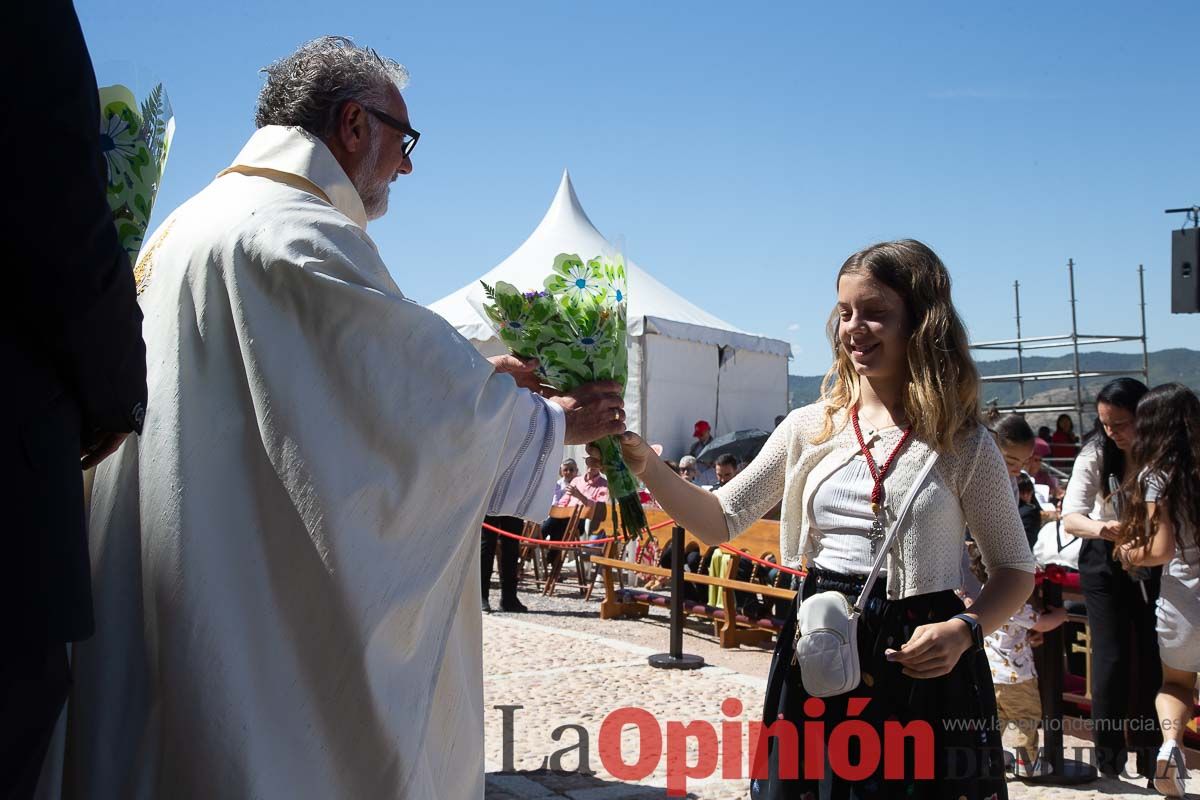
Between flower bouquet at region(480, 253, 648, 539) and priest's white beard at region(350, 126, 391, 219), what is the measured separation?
1.35ft

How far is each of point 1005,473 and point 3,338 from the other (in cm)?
219

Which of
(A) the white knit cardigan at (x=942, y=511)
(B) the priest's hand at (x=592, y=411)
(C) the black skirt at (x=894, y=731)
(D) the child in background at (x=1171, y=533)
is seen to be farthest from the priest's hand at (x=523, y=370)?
(D) the child in background at (x=1171, y=533)

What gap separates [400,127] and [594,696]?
494 centimetres

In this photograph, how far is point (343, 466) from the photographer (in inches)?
82.3

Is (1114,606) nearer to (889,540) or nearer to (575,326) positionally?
(889,540)

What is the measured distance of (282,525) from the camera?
2.07 meters

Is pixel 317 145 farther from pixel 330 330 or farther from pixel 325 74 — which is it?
pixel 330 330

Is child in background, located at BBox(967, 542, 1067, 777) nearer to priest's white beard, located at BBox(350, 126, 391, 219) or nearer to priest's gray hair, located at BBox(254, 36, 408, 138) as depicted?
priest's white beard, located at BBox(350, 126, 391, 219)

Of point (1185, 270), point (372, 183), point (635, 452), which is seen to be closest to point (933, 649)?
point (635, 452)

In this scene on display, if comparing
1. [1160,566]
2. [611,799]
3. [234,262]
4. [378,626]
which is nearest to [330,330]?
[234,262]

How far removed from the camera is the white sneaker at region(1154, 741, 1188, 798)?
4828 mm

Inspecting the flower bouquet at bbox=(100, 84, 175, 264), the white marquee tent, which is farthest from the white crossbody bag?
the white marquee tent

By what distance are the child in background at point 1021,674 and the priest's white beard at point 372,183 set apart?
3867mm

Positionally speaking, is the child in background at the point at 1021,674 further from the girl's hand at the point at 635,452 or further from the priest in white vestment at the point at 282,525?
the priest in white vestment at the point at 282,525
